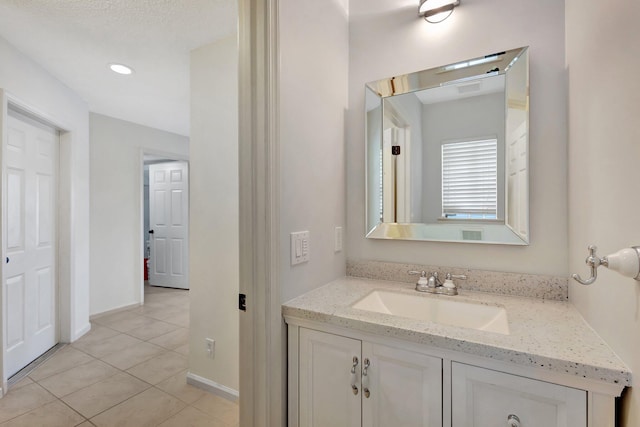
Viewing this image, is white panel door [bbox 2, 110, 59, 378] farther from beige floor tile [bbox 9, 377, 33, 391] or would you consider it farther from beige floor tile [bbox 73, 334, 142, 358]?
beige floor tile [bbox 73, 334, 142, 358]

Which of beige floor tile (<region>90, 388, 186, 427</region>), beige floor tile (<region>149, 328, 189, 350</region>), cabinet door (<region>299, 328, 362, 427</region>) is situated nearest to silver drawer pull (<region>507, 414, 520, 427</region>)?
cabinet door (<region>299, 328, 362, 427</region>)

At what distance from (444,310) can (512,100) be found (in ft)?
3.10

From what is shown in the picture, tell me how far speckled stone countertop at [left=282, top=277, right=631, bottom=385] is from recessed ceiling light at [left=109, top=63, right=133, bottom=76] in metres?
2.42

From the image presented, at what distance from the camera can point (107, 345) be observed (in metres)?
2.77

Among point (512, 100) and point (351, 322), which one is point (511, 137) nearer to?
point (512, 100)

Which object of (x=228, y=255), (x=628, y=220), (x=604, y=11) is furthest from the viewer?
(x=228, y=255)

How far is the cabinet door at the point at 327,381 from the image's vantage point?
3.33ft

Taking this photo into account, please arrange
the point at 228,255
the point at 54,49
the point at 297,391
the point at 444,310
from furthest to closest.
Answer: the point at 54,49, the point at 228,255, the point at 444,310, the point at 297,391

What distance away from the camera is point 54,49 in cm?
214

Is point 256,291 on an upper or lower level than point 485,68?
lower

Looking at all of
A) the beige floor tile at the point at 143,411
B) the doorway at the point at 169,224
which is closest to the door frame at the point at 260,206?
the beige floor tile at the point at 143,411

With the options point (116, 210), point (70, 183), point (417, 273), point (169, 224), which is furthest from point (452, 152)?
point (169, 224)

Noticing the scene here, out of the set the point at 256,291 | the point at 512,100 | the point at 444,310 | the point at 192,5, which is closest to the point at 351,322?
the point at 256,291

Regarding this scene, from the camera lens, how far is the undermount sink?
1159mm
